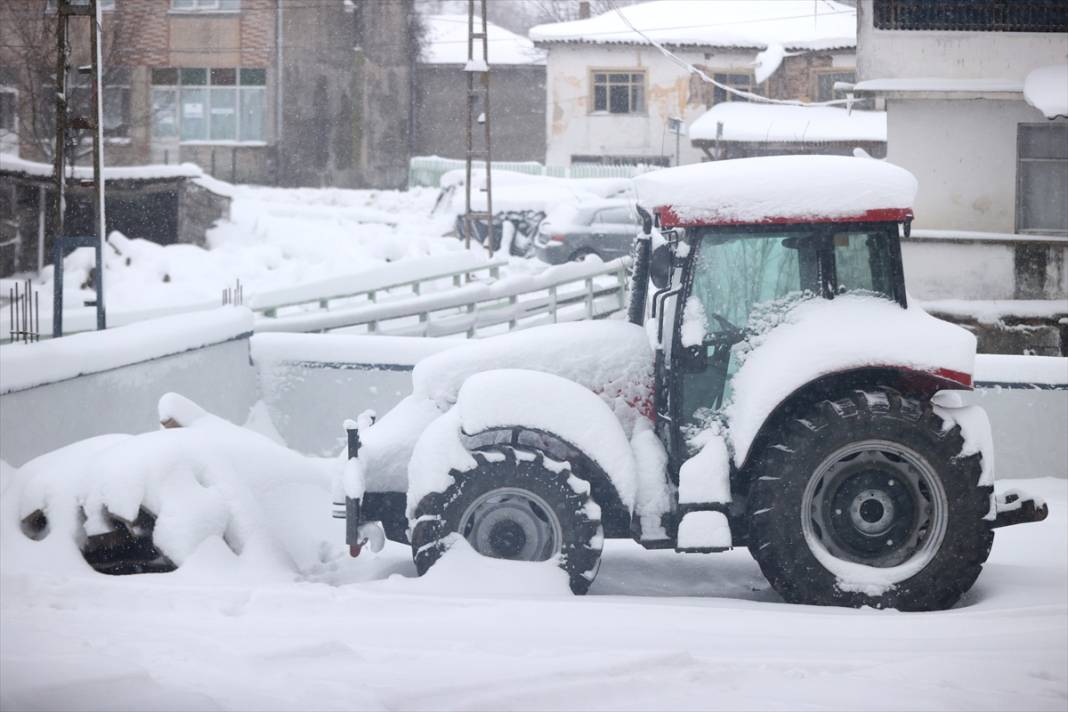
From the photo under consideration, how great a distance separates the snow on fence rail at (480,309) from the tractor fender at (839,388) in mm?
8813

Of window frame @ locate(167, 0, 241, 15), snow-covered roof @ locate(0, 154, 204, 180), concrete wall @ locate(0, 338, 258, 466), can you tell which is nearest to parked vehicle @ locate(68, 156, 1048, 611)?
concrete wall @ locate(0, 338, 258, 466)

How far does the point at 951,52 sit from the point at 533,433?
1369 centimetres

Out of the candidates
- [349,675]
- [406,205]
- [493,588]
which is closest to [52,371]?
[493,588]

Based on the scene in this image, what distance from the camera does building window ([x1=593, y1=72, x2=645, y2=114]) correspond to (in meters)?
38.7

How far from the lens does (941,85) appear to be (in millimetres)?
A: 17609

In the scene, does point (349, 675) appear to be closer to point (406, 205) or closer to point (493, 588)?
point (493, 588)

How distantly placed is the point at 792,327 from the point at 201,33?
1290 inches

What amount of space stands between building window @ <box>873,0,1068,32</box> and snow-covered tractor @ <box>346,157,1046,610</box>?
41.0 ft

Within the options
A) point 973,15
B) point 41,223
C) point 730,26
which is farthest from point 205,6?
point 973,15

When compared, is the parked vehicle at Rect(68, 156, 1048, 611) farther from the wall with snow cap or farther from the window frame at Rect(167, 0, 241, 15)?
the window frame at Rect(167, 0, 241, 15)

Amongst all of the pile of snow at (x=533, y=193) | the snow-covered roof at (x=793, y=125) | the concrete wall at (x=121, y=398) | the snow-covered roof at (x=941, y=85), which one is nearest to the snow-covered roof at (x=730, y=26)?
the snow-covered roof at (x=793, y=125)

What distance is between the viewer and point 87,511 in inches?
257

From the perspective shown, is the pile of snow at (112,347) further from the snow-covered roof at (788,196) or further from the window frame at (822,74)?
the window frame at (822,74)

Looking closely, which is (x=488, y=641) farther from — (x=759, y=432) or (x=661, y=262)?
(x=661, y=262)
